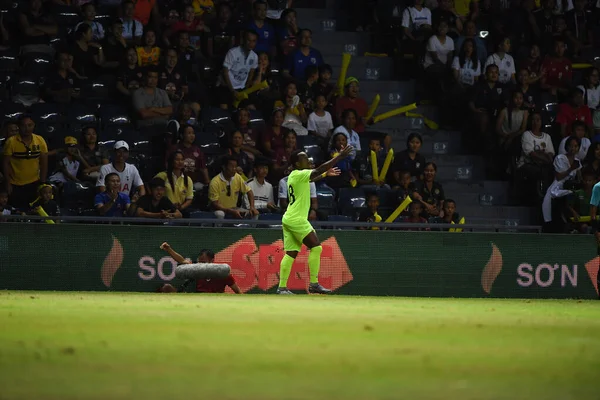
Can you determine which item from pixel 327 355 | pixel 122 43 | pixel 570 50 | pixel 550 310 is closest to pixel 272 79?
pixel 122 43

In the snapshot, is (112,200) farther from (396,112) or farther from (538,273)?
(396,112)

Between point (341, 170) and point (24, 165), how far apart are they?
226 inches

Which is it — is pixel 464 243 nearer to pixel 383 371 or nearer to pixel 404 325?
pixel 404 325

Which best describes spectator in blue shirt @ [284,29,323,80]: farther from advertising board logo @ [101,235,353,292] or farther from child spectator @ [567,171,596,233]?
child spectator @ [567,171,596,233]

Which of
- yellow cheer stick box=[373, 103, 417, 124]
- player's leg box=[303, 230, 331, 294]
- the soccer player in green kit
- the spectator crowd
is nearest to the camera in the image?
the soccer player in green kit

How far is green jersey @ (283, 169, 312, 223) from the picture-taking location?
16.5 metres

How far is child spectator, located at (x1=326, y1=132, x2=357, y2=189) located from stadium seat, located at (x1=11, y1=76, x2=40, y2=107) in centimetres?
543

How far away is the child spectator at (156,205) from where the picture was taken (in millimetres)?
17406

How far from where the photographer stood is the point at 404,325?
30.8 ft

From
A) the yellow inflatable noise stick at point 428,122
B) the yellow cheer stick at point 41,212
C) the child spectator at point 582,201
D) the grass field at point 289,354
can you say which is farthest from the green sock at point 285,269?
the yellow inflatable noise stick at point 428,122

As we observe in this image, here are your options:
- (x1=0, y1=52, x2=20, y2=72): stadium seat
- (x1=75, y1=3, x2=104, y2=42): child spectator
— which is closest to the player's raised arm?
(x1=75, y1=3, x2=104, y2=42): child spectator

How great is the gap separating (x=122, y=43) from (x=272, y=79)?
3060 millimetres

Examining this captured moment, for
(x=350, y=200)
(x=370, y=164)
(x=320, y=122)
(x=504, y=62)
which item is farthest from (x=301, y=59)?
(x=504, y=62)

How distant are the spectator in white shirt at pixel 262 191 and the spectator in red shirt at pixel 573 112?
7.21 meters
